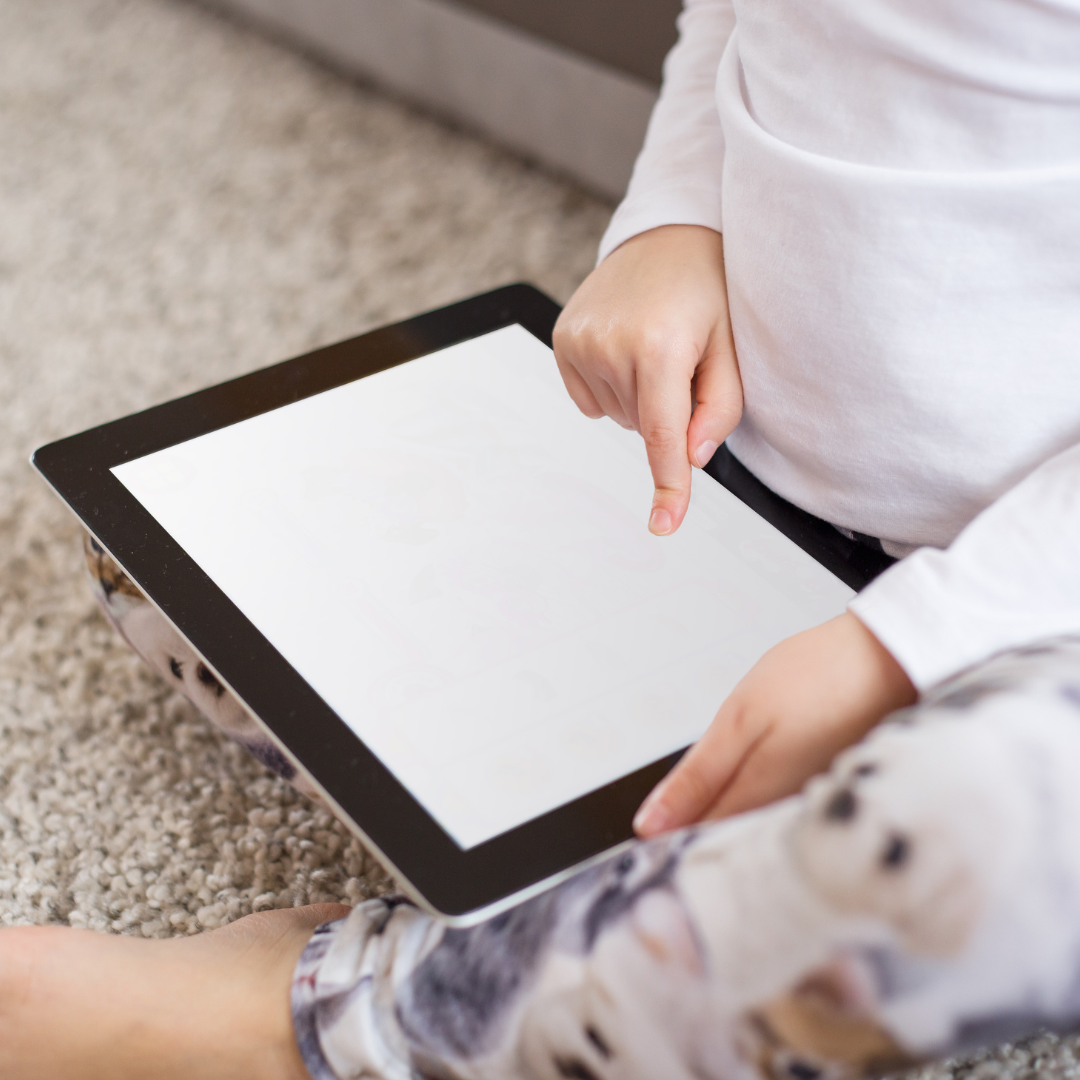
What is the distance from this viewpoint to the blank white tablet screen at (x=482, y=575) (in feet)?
1.57

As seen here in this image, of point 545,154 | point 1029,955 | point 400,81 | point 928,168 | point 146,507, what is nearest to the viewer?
point 1029,955

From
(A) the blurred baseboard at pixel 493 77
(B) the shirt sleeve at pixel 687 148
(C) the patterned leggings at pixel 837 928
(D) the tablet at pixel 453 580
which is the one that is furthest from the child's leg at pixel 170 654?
(A) the blurred baseboard at pixel 493 77

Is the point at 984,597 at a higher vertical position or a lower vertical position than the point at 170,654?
higher

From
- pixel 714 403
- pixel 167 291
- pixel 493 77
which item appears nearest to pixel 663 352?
pixel 714 403

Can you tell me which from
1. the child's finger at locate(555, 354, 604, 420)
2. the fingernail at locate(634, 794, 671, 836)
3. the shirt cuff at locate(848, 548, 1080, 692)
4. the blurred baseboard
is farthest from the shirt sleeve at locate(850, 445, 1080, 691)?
the blurred baseboard

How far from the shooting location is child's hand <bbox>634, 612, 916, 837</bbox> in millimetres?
414

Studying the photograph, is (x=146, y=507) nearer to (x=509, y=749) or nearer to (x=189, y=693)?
(x=189, y=693)

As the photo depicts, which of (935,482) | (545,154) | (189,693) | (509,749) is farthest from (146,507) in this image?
(545,154)

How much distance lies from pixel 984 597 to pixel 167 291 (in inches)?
36.5

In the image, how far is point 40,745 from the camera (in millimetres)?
714

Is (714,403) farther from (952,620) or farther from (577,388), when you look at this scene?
(952,620)

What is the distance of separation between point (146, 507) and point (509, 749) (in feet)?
0.76

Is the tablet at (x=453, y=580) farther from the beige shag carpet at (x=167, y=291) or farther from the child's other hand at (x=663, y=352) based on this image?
the beige shag carpet at (x=167, y=291)

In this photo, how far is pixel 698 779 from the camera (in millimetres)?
427
